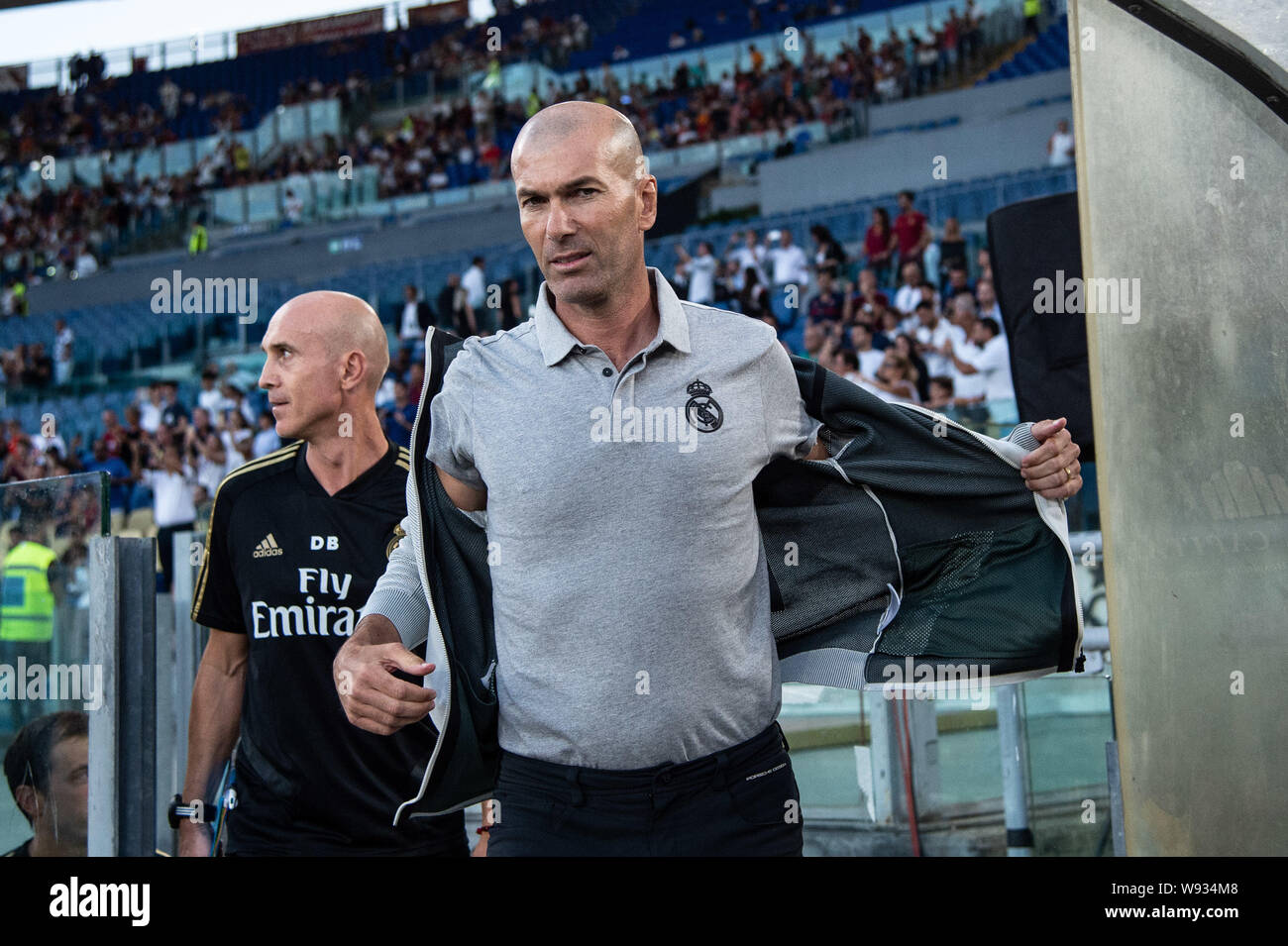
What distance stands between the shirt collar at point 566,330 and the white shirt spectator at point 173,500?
8.46 metres

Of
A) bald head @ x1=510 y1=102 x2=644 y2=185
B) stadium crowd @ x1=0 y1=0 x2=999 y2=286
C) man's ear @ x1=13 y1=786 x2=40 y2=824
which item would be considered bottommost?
man's ear @ x1=13 y1=786 x2=40 y2=824

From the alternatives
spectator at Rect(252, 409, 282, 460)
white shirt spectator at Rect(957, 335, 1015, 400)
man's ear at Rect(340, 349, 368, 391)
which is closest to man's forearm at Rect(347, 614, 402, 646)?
man's ear at Rect(340, 349, 368, 391)

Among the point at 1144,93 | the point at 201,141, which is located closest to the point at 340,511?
the point at 1144,93

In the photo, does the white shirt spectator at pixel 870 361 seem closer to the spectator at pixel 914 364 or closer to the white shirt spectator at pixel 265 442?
the spectator at pixel 914 364

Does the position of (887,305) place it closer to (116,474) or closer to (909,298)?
(909,298)

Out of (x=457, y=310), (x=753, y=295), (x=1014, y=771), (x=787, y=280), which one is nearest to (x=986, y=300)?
(x=753, y=295)

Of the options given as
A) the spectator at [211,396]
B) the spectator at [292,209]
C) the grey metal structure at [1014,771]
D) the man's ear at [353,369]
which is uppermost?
the spectator at [292,209]

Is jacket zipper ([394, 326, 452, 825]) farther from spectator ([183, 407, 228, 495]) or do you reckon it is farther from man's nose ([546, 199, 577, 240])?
spectator ([183, 407, 228, 495])

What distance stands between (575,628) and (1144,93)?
1700mm

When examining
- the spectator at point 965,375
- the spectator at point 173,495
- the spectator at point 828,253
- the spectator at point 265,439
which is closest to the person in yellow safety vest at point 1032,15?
the spectator at point 828,253

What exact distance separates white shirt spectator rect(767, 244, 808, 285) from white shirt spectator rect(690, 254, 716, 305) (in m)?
0.63

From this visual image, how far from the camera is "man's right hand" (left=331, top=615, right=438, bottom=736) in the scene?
2.42 metres

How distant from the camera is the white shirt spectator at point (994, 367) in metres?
8.94
